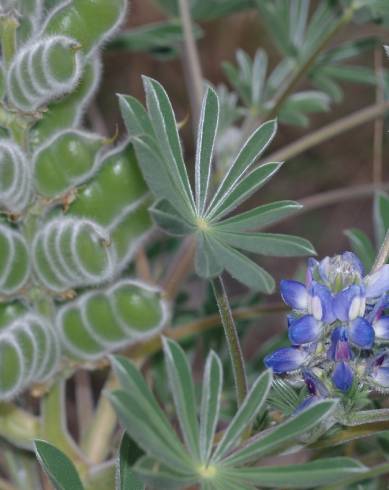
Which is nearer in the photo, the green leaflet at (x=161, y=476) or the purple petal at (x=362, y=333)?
the green leaflet at (x=161, y=476)

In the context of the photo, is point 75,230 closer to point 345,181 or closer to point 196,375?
point 196,375

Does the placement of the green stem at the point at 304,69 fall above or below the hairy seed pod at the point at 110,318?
above

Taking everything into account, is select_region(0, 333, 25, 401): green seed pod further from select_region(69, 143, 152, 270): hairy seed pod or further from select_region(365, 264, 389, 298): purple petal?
select_region(365, 264, 389, 298): purple petal

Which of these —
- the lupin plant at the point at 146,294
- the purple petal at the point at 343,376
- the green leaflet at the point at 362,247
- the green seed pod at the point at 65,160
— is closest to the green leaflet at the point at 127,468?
the lupin plant at the point at 146,294

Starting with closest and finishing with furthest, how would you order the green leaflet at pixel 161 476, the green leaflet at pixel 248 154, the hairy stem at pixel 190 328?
1. the green leaflet at pixel 161 476
2. the green leaflet at pixel 248 154
3. the hairy stem at pixel 190 328

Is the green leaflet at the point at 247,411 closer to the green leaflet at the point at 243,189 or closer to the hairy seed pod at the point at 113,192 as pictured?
the green leaflet at the point at 243,189

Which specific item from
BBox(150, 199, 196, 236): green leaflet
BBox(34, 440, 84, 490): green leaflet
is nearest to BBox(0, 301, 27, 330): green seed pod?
BBox(34, 440, 84, 490): green leaflet

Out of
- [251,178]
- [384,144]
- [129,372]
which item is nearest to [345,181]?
[384,144]
